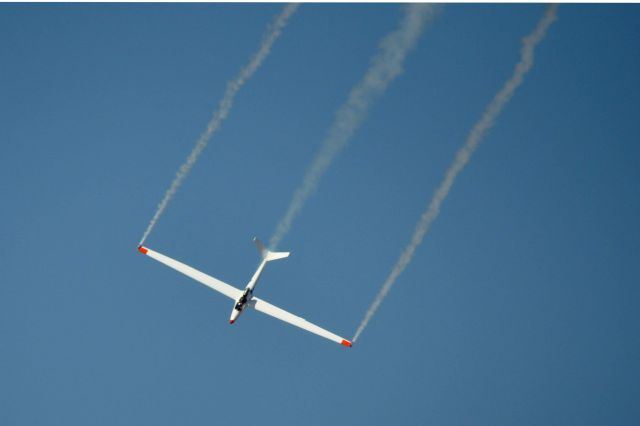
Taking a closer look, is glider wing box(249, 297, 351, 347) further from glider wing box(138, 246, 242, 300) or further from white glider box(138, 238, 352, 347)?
glider wing box(138, 246, 242, 300)

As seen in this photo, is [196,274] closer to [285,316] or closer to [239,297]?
[239,297]

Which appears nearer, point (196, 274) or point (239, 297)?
point (239, 297)

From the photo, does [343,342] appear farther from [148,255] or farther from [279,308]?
[148,255]

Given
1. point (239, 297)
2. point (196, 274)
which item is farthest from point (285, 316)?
point (196, 274)

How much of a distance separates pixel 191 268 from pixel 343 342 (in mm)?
11428

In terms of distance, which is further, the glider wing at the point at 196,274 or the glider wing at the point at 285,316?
the glider wing at the point at 285,316

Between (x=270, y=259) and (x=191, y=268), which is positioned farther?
(x=191, y=268)

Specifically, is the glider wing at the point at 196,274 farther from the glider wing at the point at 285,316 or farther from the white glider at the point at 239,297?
the glider wing at the point at 285,316

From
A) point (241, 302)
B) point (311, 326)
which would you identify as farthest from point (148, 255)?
point (311, 326)

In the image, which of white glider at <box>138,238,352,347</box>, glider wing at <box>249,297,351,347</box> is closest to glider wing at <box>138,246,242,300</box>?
white glider at <box>138,238,352,347</box>

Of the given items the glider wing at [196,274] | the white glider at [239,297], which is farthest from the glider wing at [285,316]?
the glider wing at [196,274]

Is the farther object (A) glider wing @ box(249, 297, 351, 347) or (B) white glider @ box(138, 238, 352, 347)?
(A) glider wing @ box(249, 297, 351, 347)

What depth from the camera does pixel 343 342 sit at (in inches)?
2206

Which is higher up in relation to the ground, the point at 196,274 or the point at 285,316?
the point at 285,316
